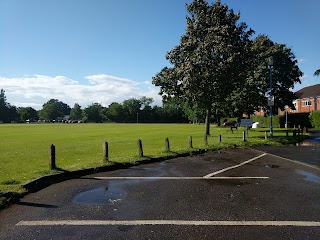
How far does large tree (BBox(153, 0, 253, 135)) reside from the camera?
27094mm

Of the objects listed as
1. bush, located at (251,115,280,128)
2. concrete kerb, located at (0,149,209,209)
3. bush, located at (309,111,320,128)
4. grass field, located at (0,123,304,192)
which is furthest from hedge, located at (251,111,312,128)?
concrete kerb, located at (0,149,209,209)

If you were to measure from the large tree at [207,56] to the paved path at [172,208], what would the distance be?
713 inches

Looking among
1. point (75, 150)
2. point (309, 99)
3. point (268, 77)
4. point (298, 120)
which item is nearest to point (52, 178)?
point (75, 150)

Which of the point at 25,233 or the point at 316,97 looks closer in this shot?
the point at 25,233

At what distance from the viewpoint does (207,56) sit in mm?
27391

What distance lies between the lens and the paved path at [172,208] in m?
4.96

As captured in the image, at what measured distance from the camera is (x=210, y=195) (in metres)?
7.27

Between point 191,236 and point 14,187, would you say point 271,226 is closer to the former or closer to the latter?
point 191,236

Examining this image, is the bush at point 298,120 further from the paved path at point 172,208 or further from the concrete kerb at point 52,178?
the paved path at point 172,208

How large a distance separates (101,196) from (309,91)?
81694mm

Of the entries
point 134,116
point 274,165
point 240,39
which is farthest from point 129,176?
point 134,116

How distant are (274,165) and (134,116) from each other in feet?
445

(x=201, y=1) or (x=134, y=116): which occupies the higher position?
(x=201, y=1)

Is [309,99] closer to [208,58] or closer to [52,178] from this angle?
[208,58]
